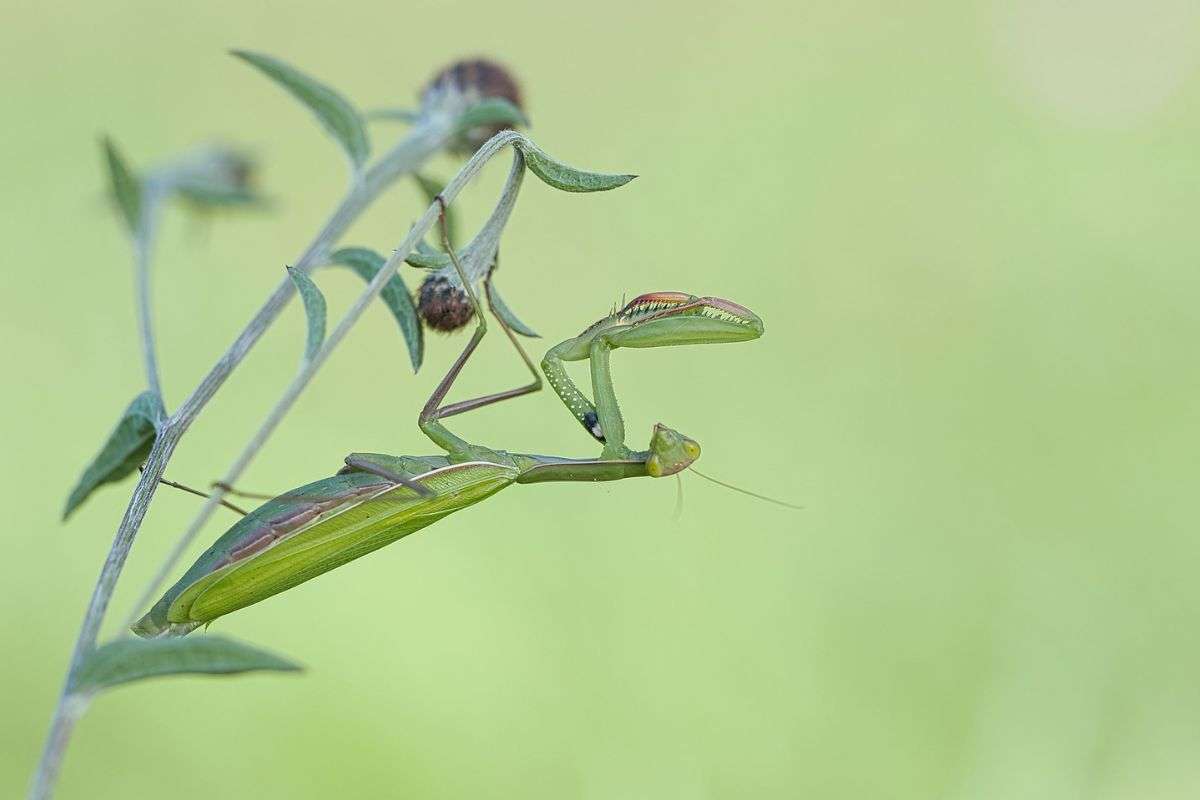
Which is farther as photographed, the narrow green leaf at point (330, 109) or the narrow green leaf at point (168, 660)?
the narrow green leaf at point (330, 109)

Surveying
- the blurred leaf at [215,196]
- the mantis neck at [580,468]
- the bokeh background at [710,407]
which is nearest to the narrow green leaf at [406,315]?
the mantis neck at [580,468]

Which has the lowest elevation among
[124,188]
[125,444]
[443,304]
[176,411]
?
A: [125,444]

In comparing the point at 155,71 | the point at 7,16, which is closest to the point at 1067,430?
the point at 155,71

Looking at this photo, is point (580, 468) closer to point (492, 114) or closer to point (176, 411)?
point (492, 114)

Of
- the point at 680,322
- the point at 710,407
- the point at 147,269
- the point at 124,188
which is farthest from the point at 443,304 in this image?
the point at 710,407

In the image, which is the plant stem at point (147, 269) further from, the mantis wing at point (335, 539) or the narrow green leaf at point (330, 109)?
the narrow green leaf at point (330, 109)

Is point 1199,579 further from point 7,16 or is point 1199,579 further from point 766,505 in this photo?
point 7,16
